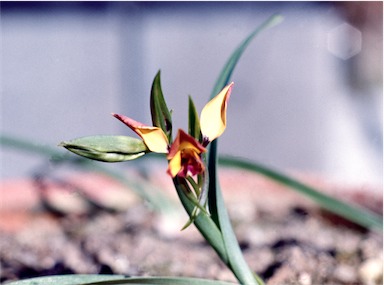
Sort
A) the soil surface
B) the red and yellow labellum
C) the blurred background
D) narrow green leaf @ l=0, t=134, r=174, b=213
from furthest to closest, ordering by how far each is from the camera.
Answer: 1. the blurred background
2. narrow green leaf @ l=0, t=134, r=174, b=213
3. the soil surface
4. the red and yellow labellum

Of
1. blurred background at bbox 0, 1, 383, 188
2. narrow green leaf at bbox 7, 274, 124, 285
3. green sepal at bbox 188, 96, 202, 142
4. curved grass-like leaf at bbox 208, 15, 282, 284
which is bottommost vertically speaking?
blurred background at bbox 0, 1, 383, 188

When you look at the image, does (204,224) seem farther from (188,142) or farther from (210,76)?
(210,76)

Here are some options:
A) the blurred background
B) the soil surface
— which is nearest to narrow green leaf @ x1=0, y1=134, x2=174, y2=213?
the soil surface

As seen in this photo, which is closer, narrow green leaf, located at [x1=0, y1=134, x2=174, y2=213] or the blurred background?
narrow green leaf, located at [x1=0, y1=134, x2=174, y2=213]

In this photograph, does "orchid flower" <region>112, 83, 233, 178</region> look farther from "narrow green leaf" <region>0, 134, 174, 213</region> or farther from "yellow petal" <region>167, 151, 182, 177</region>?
"narrow green leaf" <region>0, 134, 174, 213</region>

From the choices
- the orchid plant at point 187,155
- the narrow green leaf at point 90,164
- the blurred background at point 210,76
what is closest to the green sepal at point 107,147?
the orchid plant at point 187,155

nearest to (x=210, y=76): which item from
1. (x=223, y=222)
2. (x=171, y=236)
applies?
(x=171, y=236)
